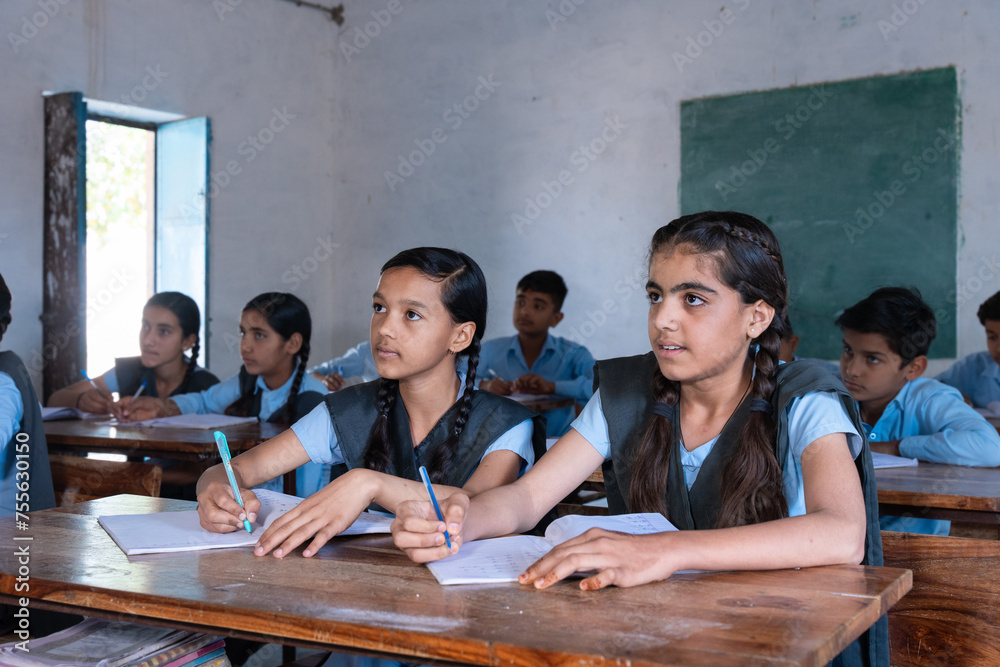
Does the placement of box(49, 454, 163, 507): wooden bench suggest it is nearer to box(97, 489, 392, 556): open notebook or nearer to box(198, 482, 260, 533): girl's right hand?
box(97, 489, 392, 556): open notebook

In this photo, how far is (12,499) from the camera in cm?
208

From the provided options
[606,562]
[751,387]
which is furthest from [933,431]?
[606,562]

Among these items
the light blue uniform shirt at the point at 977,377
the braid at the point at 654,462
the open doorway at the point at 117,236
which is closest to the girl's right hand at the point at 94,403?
the open doorway at the point at 117,236

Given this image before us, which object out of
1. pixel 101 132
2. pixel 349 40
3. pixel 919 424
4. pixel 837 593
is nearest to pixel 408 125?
pixel 349 40

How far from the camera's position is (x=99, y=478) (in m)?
1.86

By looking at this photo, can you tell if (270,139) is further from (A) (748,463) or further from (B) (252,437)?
(A) (748,463)

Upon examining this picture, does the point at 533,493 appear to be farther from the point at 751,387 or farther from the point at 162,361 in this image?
the point at 162,361

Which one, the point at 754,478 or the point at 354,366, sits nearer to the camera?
the point at 754,478

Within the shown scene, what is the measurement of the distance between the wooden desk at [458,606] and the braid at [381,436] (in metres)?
0.56

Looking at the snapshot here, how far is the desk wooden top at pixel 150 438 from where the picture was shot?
2597 mm

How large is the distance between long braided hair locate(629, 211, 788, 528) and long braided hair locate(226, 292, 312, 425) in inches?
74.4

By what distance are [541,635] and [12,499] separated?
1646mm

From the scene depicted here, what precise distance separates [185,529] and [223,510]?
2.8 inches

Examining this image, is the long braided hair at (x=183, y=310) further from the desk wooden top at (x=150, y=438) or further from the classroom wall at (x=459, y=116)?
the classroom wall at (x=459, y=116)
